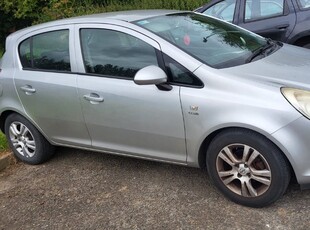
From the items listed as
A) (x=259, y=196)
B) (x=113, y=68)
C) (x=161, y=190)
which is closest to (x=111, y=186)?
(x=161, y=190)

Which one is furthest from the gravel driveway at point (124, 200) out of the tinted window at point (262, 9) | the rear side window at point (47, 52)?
the tinted window at point (262, 9)

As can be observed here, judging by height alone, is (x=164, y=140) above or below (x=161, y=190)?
above

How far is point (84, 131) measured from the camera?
14.1ft

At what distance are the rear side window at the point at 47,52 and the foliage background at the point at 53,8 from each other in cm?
609

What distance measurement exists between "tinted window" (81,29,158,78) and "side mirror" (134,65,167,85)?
218 millimetres

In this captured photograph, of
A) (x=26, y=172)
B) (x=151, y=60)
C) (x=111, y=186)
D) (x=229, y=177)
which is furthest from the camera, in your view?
(x=26, y=172)

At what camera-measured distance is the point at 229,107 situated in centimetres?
338

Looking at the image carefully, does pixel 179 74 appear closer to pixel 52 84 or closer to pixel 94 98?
pixel 94 98

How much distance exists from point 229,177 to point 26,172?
2347 millimetres

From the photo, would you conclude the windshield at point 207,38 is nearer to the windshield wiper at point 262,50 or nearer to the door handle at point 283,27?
the windshield wiper at point 262,50

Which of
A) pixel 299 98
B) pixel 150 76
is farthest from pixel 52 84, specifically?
pixel 299 98

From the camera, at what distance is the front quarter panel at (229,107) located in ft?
10.6

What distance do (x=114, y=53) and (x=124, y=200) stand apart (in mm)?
1311

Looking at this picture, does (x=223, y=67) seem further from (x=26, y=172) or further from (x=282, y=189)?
(x=26, y=172)
